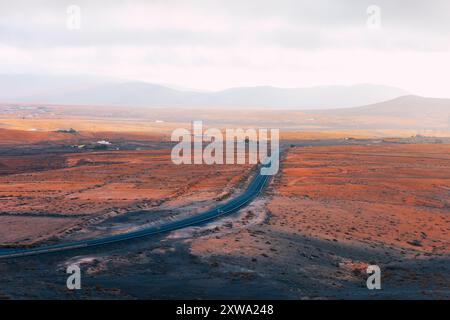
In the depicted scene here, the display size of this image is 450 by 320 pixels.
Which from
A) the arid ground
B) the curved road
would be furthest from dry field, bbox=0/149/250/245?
the curved road

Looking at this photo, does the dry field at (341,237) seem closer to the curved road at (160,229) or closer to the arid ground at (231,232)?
the arid ground at (231,232)

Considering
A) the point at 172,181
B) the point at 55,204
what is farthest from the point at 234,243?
the point at 172,181

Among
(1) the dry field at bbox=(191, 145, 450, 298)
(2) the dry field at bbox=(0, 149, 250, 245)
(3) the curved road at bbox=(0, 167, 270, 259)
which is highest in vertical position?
(2) the dry field at bbox=(0, 149, 250, 245)

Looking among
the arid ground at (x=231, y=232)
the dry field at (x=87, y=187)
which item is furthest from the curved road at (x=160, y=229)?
the dry field at (x=87, y=187)

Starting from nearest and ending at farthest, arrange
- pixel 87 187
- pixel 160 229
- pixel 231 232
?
pixel 231 232, pixel 160 229, pixel 87 187

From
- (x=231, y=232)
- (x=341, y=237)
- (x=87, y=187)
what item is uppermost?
(x=87, y=187)

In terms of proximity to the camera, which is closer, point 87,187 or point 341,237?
point 341,237

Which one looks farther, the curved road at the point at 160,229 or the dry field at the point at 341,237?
the curved road at the point at 160,229

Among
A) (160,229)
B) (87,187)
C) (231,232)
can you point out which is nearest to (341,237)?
(231,232)

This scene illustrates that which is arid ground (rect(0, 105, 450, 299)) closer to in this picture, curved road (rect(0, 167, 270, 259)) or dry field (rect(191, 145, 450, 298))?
dry field (rect(191, 145, 450, 298))

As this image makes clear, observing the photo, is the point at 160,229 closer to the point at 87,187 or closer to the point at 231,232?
the point at 231,232

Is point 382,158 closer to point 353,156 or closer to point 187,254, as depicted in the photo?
point 353,156
